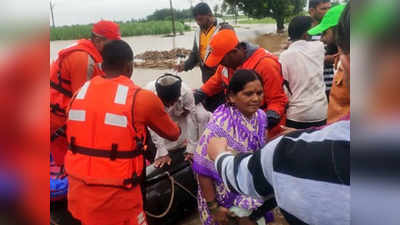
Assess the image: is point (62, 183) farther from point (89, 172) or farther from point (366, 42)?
point (366, 42)

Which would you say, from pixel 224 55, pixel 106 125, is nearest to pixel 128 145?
pixel 106 125

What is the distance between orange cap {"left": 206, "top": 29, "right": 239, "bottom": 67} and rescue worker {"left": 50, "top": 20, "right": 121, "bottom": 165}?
73cm

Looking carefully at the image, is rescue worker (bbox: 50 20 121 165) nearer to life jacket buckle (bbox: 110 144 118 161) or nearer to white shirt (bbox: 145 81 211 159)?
white shirt (bbox: 145 81 211 159)

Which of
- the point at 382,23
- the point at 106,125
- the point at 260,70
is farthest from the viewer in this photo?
the point at 260,70

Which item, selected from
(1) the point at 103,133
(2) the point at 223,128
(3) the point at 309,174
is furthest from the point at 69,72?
(3) the point at 309,174

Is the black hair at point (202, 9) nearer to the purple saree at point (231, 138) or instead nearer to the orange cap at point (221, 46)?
the orange cap at point (221, 46)

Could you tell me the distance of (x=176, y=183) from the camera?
108 inches

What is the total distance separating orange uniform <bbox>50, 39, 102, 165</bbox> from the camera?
2.35m

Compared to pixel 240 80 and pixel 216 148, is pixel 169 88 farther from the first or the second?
pixel 216 148

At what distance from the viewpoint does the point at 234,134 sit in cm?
195

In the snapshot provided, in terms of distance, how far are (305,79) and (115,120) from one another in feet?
5.32

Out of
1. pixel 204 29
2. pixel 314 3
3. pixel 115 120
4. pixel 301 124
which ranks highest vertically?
pixel 314 3

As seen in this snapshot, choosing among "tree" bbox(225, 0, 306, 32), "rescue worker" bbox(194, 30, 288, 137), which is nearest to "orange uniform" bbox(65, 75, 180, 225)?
"rescue worker" bbox(194, 30, 288, 137)

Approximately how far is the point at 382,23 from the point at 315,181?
1.18 feet
